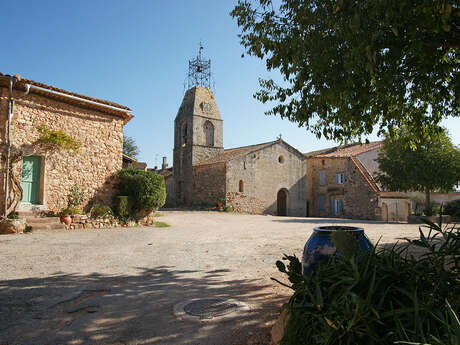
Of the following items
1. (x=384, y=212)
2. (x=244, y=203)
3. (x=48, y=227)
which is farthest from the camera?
(x=244, y=203)

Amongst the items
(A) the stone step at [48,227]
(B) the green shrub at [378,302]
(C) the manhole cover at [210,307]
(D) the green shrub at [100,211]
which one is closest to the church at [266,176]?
(D) the green shrub at [100,211]

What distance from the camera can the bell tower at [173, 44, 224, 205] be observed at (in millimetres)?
28094

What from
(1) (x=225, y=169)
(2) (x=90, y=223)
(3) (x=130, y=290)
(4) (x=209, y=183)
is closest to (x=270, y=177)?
(1) (x=225, y=169)

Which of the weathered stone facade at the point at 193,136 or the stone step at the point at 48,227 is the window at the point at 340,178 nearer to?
the weathered stone facade at the point at 193,136

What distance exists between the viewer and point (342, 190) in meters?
25.0

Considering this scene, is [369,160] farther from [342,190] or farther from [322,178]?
[322,178]

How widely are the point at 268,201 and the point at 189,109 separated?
1145cm

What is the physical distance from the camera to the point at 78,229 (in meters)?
10.9

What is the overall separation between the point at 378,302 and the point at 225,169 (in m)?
22.7

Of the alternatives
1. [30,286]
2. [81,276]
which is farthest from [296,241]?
[30,286]

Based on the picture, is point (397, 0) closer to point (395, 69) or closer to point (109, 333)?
point (395, 69)

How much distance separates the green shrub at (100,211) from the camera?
1155cm

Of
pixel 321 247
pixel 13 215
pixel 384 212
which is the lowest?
pixel 384 212

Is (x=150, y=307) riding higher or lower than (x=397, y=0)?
lower
